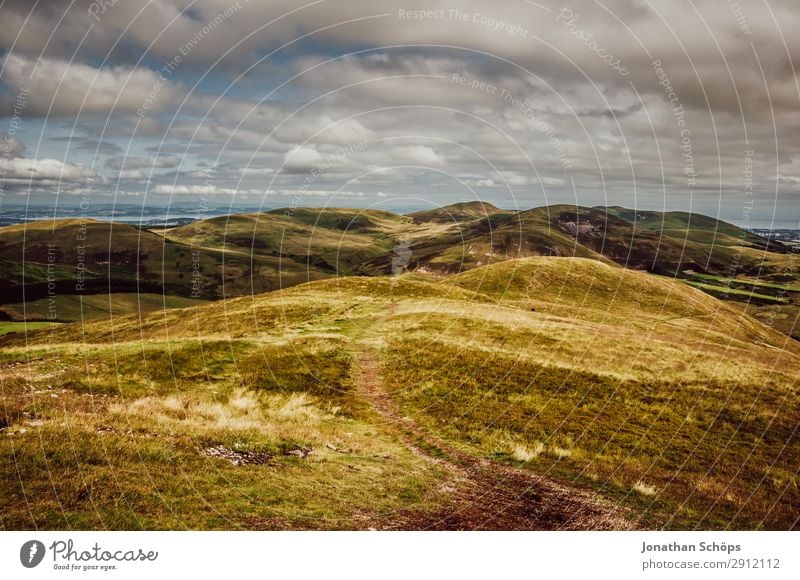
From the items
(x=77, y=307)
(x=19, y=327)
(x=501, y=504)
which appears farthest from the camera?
(x=77, y=307)

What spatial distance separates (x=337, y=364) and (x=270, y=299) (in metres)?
36.9

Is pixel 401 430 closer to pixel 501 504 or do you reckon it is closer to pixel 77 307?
pixel 501 504

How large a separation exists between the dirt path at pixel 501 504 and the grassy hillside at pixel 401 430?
3.4 inches

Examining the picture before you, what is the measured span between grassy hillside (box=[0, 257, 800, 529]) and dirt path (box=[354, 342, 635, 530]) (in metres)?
0.09

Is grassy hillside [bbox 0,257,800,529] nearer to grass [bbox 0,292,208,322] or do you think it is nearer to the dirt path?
the dirt path

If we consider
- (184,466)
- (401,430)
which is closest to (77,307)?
(401,430)

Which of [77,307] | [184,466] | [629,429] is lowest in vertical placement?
[77,307]

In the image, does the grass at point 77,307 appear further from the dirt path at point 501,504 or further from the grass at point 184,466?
the dirt path at point 501,504

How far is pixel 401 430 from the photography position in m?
24.8

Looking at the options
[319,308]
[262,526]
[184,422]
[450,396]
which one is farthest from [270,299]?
[262,526]

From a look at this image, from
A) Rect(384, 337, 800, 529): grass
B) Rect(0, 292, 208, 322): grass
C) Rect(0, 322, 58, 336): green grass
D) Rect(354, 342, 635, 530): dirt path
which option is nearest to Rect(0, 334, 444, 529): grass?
Rect(354, 342, 635, 530): dirt path

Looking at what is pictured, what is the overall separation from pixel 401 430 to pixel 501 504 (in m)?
8.43

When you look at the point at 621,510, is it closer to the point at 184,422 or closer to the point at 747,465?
the point at 747,465

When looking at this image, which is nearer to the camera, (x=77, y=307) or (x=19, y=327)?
(x=19, y=327)
